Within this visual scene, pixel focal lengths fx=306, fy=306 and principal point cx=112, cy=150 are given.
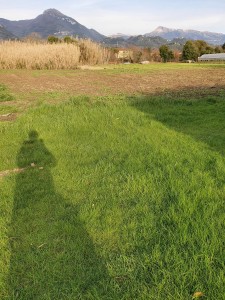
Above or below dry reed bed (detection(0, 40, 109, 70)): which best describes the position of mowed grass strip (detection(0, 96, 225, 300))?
below

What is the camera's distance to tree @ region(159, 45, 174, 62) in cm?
5231

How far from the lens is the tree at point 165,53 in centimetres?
5231

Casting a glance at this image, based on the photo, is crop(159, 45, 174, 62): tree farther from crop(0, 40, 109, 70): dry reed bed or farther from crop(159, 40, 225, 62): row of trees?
crop(0, 40, 109, 70): dry reed bed

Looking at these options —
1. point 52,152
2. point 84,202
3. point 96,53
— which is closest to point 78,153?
point 52,152

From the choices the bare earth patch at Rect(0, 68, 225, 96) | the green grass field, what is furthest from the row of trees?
the green grass field

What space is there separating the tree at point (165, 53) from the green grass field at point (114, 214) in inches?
1893

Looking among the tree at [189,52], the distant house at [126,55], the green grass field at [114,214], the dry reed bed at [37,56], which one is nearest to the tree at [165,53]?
the tree at [189,52]

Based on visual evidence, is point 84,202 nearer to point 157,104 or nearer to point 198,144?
point 198,144

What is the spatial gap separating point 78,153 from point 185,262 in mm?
3573

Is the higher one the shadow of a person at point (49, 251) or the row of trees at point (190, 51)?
the row of trees at point (190, 51)

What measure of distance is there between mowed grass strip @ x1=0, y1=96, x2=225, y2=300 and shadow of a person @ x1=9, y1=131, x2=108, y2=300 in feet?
0.04

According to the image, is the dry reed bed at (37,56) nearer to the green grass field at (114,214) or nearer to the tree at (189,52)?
the green grass field at (114,214)

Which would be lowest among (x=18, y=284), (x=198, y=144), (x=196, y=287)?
(x=18, y=284)

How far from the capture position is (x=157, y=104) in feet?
34.2
